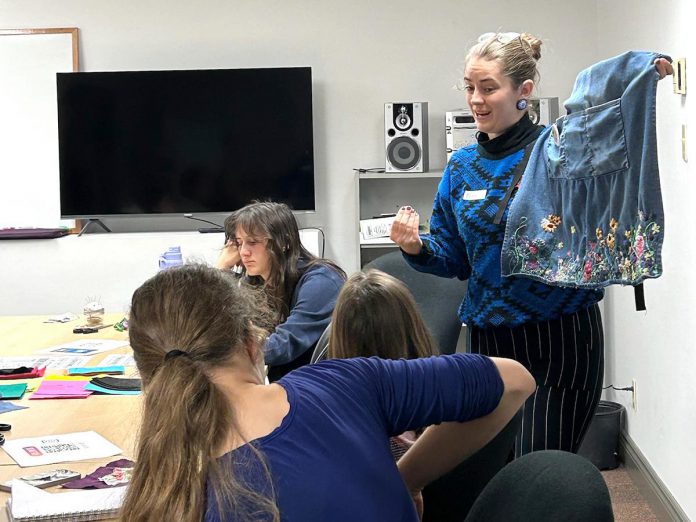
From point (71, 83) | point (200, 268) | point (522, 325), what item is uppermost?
point (71, 83)

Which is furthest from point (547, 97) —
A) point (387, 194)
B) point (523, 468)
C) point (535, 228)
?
point (523, 468)

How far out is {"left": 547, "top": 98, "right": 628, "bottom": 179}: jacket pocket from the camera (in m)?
2.09

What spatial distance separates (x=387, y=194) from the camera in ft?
17.6

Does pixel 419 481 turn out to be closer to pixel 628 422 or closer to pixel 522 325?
pixel 522 325

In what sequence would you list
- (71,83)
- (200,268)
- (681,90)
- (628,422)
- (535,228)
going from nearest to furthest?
(200,268), (535,228), (681,90), (628,422), (71,83)

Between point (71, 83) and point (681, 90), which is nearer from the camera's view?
point (681, 90)

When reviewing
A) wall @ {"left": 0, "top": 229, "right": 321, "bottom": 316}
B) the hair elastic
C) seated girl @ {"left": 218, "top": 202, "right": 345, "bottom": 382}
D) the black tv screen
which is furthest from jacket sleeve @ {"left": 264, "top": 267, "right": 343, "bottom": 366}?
the black tv screen

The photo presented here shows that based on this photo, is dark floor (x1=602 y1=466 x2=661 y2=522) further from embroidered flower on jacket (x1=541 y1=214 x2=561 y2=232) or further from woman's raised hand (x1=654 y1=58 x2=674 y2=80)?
woman's raised hand (x1=654 y1=58 x2=674 y2=80)

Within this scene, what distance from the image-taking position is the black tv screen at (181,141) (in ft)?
16.9

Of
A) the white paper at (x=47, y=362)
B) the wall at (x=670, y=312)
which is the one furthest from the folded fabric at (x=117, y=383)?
the wall at (x=670, y=312)

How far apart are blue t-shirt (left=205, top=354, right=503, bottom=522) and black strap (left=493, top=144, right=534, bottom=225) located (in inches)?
31.9

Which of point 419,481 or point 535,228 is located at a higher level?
point 535,228

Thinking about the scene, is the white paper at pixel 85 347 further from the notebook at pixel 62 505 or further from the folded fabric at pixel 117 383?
the notebook at pixel 62 505

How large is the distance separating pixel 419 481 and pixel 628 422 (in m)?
2.89
